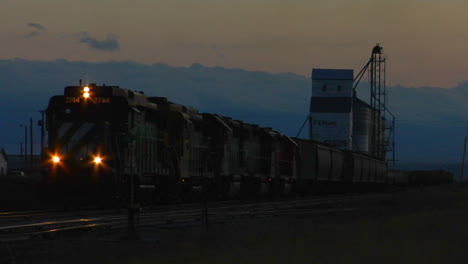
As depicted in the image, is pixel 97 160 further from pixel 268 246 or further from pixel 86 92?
pixel 268 246

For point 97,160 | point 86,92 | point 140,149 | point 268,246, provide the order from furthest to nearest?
1. point 140,149
2. point 86,92
3. point 97,160
4. point 268,246

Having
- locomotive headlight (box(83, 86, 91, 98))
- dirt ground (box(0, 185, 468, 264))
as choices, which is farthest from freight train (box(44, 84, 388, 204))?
dirt ground (box(0, 185, 468, 264))

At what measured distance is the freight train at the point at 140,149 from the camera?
25.9 meters

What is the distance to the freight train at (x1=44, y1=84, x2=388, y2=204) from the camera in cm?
2592

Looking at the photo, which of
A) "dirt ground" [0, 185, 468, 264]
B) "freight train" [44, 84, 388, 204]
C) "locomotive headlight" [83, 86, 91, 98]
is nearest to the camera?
"dirt ground" [0, 185, 468, 264]

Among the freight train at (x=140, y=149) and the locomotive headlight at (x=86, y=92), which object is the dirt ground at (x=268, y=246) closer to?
the freight train at (x=140, y=149)

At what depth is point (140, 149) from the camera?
90.8 ft

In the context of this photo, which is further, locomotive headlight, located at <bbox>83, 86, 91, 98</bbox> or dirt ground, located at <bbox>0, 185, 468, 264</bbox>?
locomotive headlight, located at <bbox>83, 86, 91, 98</bbox>

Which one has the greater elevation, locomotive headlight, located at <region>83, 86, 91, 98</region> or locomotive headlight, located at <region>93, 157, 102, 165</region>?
locomotive headlight, located at <region>83, 86, 91, 98</region>

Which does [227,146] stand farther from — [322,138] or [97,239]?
[322,138]

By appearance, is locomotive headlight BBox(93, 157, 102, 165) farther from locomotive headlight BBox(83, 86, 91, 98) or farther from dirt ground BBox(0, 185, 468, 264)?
dirt ground BBox(0, 185, 468, 264)

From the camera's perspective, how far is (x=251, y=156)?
4166 centimetres

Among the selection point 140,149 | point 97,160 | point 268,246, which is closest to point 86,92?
point 97,160

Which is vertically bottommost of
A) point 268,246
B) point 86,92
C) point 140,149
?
point 268,246
